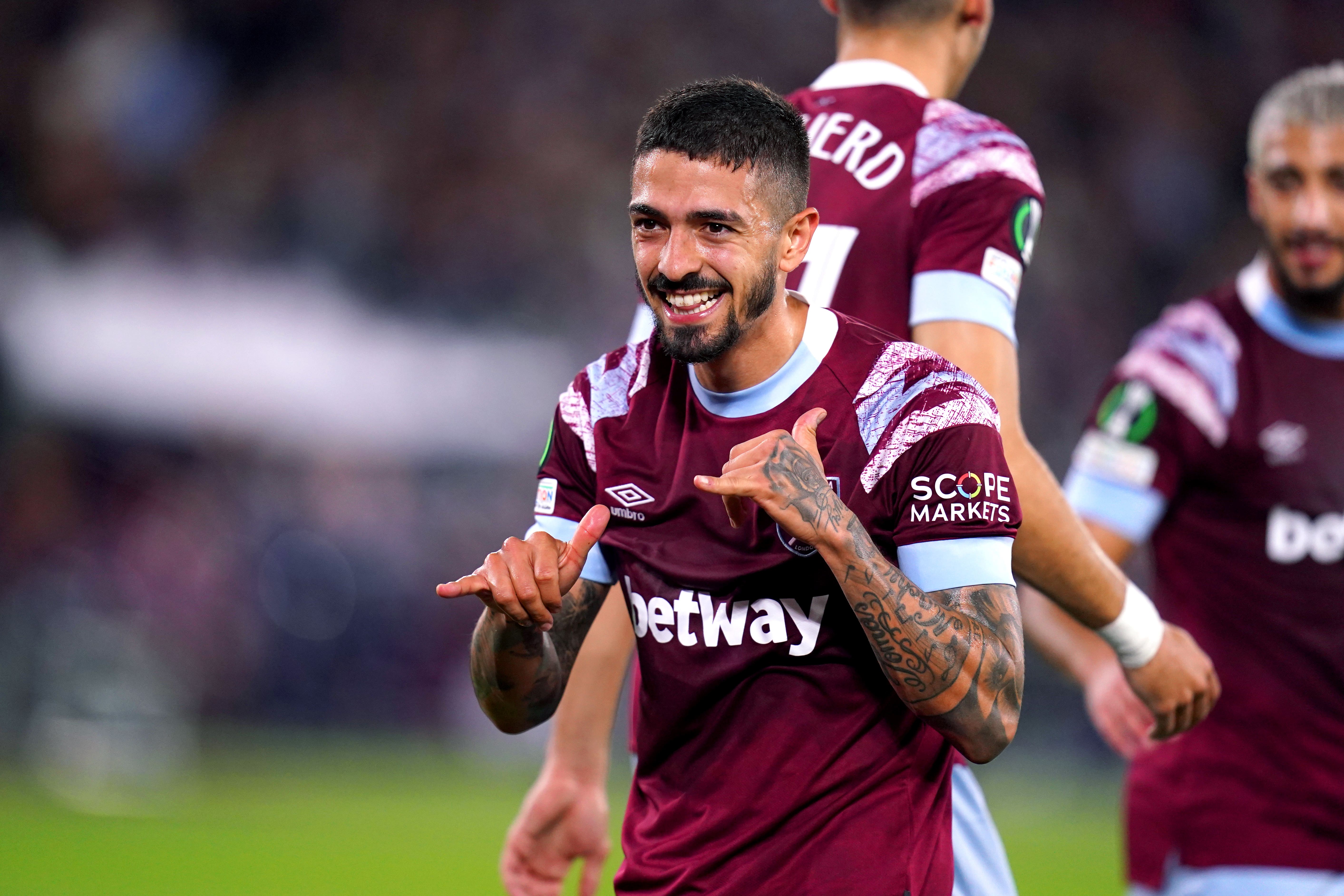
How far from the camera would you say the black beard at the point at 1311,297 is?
4.36m

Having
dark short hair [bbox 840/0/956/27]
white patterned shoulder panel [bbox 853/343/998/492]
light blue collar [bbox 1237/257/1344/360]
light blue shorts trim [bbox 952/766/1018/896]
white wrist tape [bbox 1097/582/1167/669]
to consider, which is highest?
dark short hair [bbox 840/0/956/27]

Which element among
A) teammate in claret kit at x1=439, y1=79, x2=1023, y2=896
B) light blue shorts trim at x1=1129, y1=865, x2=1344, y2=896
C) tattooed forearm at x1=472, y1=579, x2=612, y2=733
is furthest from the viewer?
light blue shorts trim at x1=1129, y1=865, x2=1344, y2=896

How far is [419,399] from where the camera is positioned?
15.6m

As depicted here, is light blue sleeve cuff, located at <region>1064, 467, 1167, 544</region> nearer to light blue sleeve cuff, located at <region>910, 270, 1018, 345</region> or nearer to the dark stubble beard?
light blue sleeve cuff, located at <region>910, 270, 1018, 345</region>

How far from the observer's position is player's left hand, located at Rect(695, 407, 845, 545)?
2439 millimetres

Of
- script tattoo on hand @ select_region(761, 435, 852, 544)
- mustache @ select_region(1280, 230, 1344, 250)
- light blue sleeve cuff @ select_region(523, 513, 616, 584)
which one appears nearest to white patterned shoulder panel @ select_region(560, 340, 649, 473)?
light blue sleeve cuff @ select_region(523, 513, 616, 584)

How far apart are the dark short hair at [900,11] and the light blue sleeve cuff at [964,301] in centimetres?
71

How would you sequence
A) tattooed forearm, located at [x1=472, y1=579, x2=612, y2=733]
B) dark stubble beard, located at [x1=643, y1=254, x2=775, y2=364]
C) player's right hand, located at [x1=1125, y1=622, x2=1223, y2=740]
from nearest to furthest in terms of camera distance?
dark stubble beard, located at [x1=643, y1=254, x2=775, y2=364] → tattooed forearm, located at [x1=472, y1=579, x2=612, y2=733] → player's right hand, located at [x1=1125, y1=622, x2=1223, y2=740]

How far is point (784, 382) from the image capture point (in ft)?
9.10

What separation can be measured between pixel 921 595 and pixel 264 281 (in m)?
13.1

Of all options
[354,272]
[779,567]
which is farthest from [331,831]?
[779,567]

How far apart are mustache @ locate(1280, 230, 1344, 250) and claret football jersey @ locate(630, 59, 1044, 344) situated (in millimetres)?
1291

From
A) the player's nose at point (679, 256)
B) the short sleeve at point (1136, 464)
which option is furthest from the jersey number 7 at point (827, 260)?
Result: the short sleeve at point (1136, 464)

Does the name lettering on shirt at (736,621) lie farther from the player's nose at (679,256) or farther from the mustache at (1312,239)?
the mustache at (1312,239)
